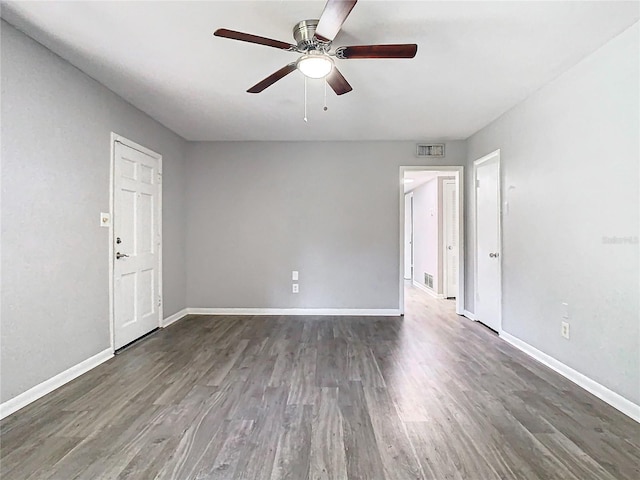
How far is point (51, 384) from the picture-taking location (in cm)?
249

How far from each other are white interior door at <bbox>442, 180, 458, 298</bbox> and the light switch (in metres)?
5.24

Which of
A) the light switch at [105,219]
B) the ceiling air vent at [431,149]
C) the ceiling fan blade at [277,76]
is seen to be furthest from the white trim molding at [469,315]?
the light switch at [105,219]

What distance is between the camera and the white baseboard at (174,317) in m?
4.32

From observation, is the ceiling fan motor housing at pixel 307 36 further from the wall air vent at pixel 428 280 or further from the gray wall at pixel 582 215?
the wall air vent at pixel 428 280

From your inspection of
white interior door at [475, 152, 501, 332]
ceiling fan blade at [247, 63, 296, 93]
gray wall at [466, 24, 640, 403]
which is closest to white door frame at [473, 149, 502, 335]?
white interior door at [475, 152, 501, 332]

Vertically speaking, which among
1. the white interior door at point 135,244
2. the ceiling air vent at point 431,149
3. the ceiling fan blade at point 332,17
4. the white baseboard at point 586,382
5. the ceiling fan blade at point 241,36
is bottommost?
the white baseboard at point 586,382

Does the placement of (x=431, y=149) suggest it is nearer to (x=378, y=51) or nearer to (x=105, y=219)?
(x=378, y=51)

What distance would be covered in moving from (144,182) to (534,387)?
412 centimetres

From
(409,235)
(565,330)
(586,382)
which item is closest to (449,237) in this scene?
(409,235)

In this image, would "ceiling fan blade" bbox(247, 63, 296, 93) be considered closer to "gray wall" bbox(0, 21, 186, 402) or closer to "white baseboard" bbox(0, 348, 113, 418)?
"gray wall" bbox(0, 21, 186, 402)

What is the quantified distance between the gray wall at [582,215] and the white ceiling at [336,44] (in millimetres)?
252

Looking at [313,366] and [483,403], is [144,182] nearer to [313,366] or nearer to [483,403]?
[313,366]

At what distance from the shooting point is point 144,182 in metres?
3.85

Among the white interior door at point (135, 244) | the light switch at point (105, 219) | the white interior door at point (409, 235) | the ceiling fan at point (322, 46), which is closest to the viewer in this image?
the ceiling fan at point (322, 46)
